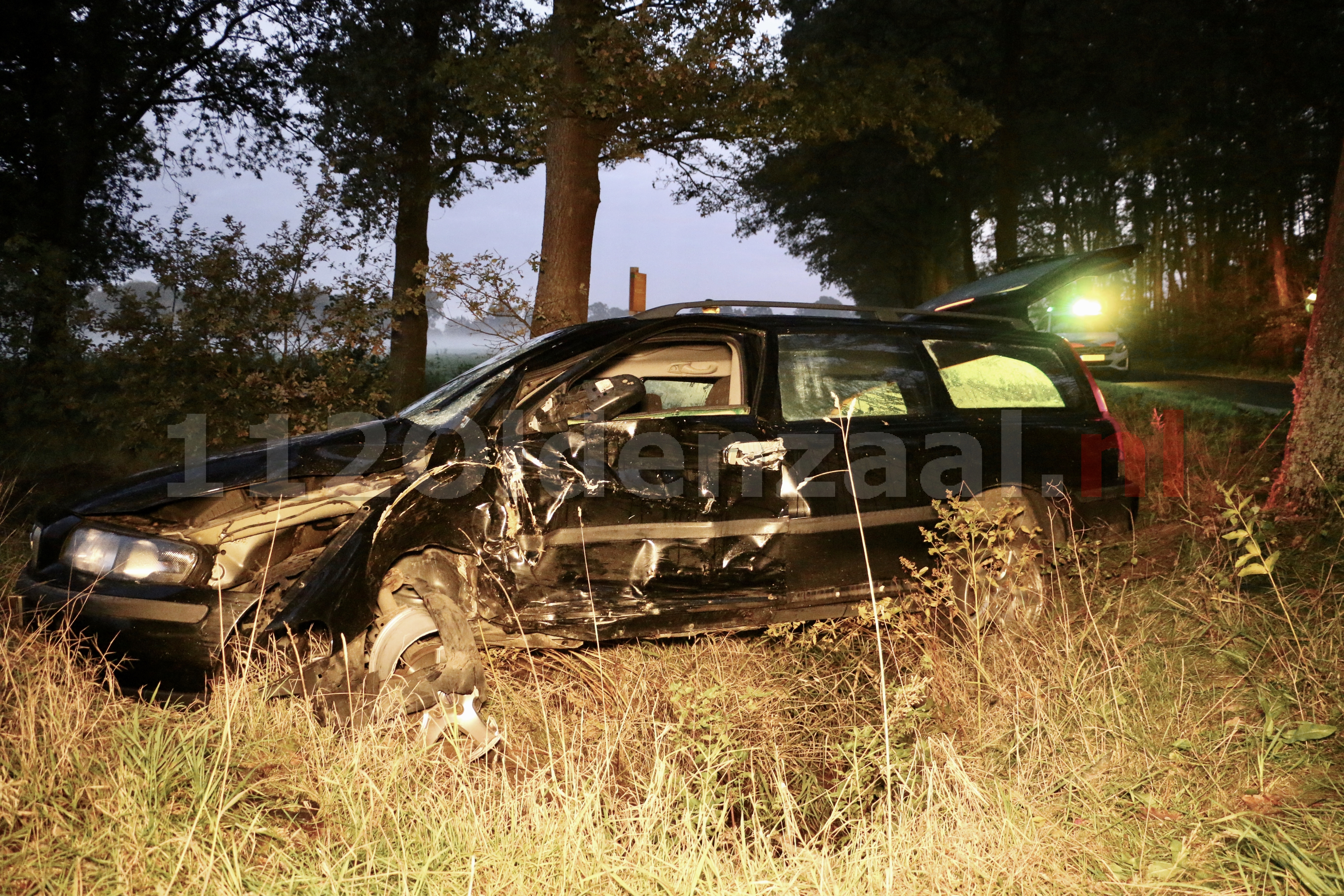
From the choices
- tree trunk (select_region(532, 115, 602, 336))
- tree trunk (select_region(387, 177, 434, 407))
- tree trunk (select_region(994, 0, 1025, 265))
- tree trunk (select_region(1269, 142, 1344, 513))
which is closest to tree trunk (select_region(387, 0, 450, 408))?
tree trunk (select_region(387, 177, 434, 407))

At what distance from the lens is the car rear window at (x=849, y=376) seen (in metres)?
4.35

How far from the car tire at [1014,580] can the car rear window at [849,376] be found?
0.66 m

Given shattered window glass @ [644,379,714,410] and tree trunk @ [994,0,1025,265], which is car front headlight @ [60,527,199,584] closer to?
shattered window glass @ [644,379,714,410]

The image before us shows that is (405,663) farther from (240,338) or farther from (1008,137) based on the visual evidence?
(1008,137)

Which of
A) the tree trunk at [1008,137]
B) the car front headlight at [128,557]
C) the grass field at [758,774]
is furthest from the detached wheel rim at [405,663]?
the tree trunk at [1008,137]

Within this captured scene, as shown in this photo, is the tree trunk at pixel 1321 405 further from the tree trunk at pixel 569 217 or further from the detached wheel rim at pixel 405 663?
the tree trunk at pixel 569 217

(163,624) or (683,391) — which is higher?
(683,391)

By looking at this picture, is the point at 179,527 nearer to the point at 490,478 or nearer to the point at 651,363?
the point at 490,478

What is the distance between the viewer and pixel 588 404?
3.74 metres

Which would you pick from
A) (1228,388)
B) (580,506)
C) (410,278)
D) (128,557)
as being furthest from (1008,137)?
(128,557)

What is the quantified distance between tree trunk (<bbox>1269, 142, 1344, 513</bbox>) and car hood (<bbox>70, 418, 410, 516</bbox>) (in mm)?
5552

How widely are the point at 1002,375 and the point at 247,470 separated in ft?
12.6

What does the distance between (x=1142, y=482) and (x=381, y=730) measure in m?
5.91

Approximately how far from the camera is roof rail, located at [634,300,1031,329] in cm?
445
